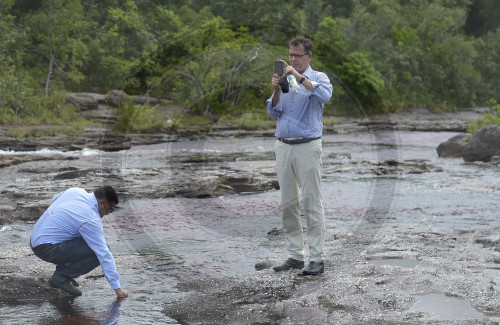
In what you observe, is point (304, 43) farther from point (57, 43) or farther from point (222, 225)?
point (57, 43)

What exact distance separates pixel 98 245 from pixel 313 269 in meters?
2.01

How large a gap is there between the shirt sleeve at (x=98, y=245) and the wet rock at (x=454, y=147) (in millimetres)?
19537

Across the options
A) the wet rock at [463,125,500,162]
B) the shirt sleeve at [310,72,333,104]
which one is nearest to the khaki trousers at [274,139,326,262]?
the shirt sleeve at [310,72,333,104]

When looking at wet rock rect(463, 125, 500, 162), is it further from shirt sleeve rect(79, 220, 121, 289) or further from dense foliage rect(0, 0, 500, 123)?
shirt sleeve rect(79, 220, 121, 289)

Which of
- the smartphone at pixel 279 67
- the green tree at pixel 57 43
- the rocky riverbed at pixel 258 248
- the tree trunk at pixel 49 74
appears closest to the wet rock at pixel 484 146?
the rocky riverbed at pixel 258 248

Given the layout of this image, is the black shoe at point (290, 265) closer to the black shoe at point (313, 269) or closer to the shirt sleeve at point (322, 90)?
the black shoe at point (313, 269)

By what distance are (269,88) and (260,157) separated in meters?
13.8

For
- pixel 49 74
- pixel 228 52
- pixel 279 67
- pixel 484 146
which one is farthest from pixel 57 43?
pixel 279 67

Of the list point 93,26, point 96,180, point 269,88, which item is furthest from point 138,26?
point 96,180

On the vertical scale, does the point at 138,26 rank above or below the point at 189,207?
above

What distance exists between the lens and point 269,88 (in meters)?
37.8

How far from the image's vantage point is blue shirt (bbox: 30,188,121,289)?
6.77 meters

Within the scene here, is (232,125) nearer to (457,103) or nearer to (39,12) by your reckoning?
(39,12)

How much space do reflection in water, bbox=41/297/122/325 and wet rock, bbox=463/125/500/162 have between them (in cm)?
1812
